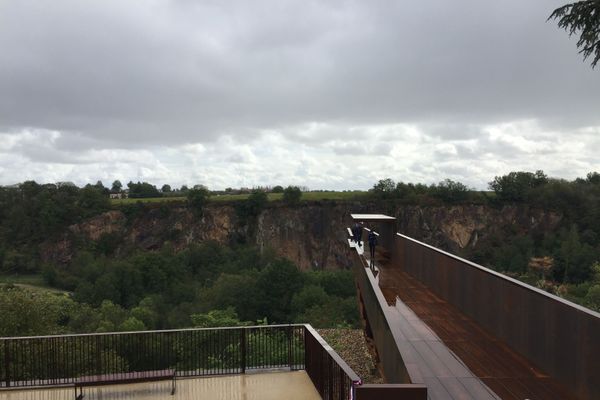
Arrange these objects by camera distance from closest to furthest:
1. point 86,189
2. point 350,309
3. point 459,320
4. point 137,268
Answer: point 459,320 → point 350,309 → point 137,268 → point 86,189

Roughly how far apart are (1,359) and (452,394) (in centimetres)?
1015

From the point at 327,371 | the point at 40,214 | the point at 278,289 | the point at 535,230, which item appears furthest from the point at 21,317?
the point at 535,230

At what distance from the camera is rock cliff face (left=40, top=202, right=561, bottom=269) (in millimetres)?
79438

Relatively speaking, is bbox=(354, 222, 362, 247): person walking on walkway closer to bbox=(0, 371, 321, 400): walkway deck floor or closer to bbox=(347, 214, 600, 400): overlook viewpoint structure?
bbox=(347, 214, 600, 400): overlook viewpoint structure

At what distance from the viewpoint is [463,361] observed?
6277mm

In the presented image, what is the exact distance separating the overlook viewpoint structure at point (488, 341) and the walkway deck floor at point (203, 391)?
1.93m

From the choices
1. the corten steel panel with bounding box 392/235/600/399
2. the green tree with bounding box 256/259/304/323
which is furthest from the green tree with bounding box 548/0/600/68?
the green tree with bounding box 256/259/304/323

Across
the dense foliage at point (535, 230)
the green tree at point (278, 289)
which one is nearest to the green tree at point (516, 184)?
the dense foliage at point (535, 230)

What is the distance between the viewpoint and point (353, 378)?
518 cm

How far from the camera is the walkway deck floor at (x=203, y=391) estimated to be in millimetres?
8000

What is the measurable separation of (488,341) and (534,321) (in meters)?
1.17

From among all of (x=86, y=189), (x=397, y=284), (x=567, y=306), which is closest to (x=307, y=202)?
(x=86, y=189)

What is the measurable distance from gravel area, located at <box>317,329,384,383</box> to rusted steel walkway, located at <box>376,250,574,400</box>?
168 inches

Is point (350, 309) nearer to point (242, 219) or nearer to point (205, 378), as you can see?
point (205, 378)
